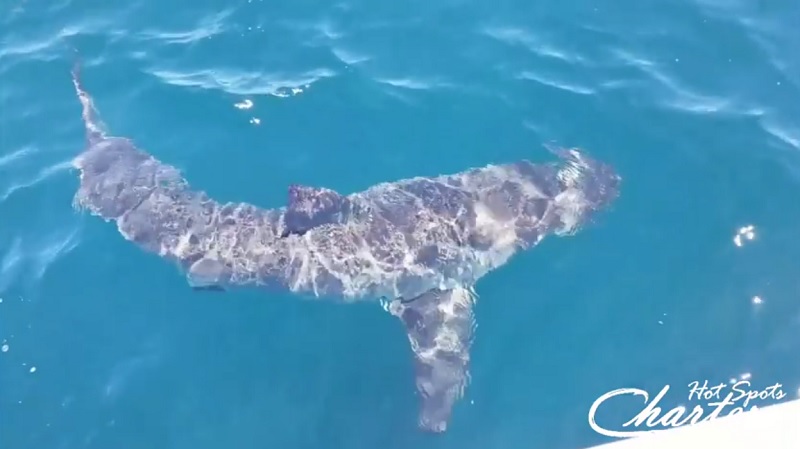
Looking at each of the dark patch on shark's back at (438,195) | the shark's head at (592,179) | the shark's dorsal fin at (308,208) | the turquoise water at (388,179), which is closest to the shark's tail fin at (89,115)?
the turquoise water at (388,179)

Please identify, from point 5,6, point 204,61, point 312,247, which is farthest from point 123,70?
point 312,247

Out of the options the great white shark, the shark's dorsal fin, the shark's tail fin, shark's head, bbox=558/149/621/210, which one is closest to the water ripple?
the shark's tail fin

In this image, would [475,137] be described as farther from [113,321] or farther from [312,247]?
[113,321]

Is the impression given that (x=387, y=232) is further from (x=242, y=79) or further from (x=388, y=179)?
(x=242, y=79)

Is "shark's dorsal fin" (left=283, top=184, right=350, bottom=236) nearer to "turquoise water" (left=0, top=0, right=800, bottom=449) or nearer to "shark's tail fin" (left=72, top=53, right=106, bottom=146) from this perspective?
"turquoise water" (left=0, top=0, right=800, bottom=449)

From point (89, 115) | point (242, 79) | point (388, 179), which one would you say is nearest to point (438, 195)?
point (388, 179)

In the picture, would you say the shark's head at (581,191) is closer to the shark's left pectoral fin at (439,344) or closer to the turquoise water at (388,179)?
the turquoise water at (388,179)

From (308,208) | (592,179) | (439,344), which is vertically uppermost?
(308,208)
